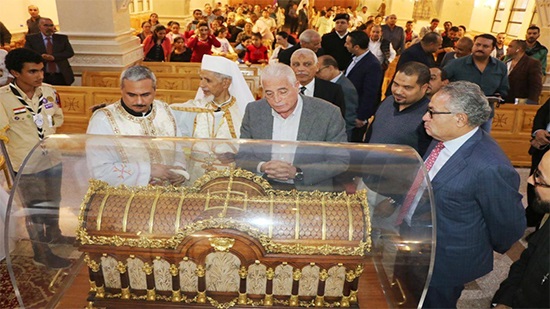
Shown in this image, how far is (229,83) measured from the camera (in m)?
3.23

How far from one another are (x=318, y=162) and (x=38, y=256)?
1.56 metres

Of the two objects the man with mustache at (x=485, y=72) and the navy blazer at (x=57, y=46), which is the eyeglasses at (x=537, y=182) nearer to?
the man with mustache at (x=485, y=72)

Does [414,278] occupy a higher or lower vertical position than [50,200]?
lower

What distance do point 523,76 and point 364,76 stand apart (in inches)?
109

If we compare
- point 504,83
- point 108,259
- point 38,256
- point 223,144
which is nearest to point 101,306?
point 108,259

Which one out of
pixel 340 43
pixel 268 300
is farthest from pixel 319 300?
pixel 340 43

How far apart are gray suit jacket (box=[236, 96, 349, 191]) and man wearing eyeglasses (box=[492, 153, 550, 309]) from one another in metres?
0.94

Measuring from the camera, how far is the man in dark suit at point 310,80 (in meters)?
4.07

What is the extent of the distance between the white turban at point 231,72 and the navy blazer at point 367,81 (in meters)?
2.35

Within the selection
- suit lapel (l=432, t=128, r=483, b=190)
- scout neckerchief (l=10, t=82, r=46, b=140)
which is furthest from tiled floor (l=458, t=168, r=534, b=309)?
scout neckerchief (l=10, t=82, r=46, b=140)

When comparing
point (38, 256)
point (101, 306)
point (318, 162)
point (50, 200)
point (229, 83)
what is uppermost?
point (229, 83)

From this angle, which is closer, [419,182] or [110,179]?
[419,182]

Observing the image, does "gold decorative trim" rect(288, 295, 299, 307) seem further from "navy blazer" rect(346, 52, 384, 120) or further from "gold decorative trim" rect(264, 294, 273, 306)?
"navy blazer" rect(346, 52, 384, 120)

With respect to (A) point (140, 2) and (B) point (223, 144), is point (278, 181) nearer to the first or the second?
(B) point (223, 144)
